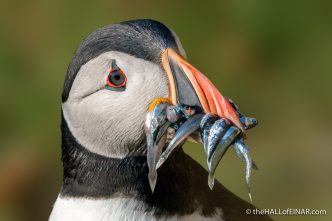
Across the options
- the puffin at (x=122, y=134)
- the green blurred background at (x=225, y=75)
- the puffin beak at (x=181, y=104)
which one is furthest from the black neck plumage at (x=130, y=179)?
the green blurred background at (x=225, y=75)

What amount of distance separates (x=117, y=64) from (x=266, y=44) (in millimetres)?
2674

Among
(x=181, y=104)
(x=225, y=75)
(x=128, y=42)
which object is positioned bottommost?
(x=225, y=75)

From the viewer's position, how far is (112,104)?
2205mm

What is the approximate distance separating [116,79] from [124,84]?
0.02m

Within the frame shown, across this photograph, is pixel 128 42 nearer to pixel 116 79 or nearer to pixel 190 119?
pixel 116 79

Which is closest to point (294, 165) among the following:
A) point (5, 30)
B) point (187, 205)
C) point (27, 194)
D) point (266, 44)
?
point (266, 44)

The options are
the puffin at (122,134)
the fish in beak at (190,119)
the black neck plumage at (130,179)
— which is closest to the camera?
the fish in beak at (190,119)

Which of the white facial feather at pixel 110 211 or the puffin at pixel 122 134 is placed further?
the white facial feather at pixel 110 211

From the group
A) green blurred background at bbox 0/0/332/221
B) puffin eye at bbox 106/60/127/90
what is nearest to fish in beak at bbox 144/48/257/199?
puffin eye at bbox 106/60/127/90

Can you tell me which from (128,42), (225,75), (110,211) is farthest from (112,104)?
(225,75)

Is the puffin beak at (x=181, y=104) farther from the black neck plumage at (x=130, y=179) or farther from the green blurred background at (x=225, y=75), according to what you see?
the green blurred background at (x=225, y=75)

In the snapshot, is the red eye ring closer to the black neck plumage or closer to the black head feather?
the black head feather

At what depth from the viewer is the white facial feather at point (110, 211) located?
2.30 metres

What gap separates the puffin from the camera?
218cm
